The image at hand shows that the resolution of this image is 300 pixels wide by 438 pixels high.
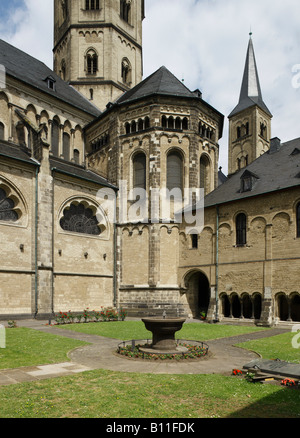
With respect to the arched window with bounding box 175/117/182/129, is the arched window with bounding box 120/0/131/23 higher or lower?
higher

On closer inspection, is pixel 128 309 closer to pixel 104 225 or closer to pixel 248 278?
pixel 104 225

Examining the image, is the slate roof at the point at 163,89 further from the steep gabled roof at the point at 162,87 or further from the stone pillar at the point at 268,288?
the stone pillar at the point at 268,288

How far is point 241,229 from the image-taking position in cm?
2525

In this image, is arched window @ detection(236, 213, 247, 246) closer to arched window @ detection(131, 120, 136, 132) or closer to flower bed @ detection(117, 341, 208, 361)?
arched window @ detection(131, 120, 136, 132)

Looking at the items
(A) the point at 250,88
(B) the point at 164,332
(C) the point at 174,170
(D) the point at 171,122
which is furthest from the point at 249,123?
(B) the point at 164,332

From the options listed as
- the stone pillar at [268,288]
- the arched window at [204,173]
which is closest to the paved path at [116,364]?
the stone pillar at [268,288]

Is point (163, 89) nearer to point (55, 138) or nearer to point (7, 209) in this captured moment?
point (55, 138)

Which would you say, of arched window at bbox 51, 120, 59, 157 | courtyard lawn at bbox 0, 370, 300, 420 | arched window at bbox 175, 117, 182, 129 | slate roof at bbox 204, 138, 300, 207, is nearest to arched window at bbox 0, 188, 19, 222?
arched window at bbox 51, 120, 59, 157

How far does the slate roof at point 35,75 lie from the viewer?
3110cm

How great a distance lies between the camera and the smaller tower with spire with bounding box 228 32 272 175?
53.9 metres

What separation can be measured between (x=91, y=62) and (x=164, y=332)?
3692cm

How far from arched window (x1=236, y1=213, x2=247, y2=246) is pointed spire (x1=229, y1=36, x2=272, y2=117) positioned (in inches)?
1339

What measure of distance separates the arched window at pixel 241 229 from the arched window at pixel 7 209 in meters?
15.2
